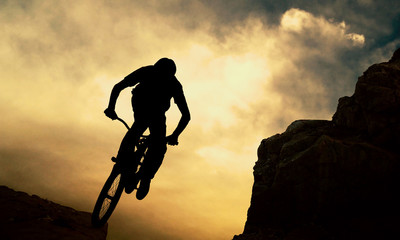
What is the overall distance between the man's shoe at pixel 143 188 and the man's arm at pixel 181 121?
1134 millimetres

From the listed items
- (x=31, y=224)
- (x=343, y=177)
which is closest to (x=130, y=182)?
(x=31, y=224)

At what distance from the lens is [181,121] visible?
603 centimetres

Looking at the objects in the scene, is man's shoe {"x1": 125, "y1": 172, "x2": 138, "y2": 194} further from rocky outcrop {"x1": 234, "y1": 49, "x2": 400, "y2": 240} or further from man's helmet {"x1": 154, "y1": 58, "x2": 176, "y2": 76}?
rocky outcrop {"x1": 234, "y1": 49, "x2": 400, "y2": 240}

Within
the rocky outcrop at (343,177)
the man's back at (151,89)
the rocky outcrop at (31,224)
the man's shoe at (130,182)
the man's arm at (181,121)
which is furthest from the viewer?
the rocky outcrop at (343,177)

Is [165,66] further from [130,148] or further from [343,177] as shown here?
[343,177]

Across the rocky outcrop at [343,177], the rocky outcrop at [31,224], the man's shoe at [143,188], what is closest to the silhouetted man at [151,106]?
the man's shoe at [143,188]

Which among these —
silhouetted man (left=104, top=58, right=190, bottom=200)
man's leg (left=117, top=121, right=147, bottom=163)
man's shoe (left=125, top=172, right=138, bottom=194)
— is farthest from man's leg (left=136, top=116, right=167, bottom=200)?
man's leg (left=117, top=121, right=147, bottom=163)

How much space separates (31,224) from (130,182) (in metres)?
2.11

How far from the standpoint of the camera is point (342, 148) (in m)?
19.5

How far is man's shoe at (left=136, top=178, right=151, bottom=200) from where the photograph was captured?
5809mm

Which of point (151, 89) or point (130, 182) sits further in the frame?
point (130, 182)

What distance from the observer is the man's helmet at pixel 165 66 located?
5.36 meters

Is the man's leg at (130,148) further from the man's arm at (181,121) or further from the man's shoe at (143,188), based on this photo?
the man's arm at (181,121)

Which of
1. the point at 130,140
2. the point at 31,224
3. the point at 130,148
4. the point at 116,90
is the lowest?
the point at 31,224
